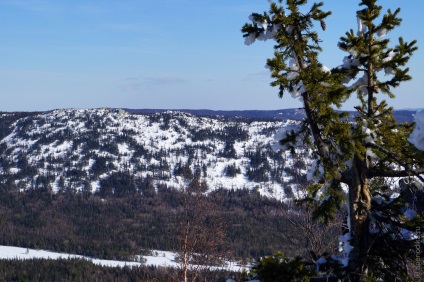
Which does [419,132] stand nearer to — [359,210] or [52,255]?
[359,210]

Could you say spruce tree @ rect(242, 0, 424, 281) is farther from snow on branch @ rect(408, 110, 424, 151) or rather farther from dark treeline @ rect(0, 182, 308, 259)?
dark treeline @ rect(0, 182, 308, 259)

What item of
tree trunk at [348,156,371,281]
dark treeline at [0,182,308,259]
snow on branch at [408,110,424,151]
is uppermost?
snow on branch at [408,110,424,151]

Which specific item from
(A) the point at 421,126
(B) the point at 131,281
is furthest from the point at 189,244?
(B) the point at 131,281

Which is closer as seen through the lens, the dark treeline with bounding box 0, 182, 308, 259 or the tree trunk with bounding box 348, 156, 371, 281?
the tree trunk with bounding box 348, 156, 371, 281

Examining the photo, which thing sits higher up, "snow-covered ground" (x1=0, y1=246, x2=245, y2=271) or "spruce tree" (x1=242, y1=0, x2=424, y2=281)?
"spruce tree" (x1=242, y1=0, x2=424, y2=281)

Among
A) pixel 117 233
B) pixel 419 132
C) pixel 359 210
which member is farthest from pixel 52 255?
pixel 419 132

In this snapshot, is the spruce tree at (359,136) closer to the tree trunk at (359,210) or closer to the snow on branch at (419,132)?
the tree trunk at (359,210)

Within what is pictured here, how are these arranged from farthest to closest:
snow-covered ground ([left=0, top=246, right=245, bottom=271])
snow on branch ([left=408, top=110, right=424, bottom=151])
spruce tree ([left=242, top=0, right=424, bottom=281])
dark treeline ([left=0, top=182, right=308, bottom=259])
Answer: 1. dark treeline ([left=0, top=182, right=308, bottom=259])
2. snow-covered ground ([left=0, top=246, right=245, bottom=271])
3. spruce tree ([left=242, top=0, right=424, bottom=281])
4. snow on branch ([left=408, top=110, right=424, bottom=151])

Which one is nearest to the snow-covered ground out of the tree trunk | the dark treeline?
the dark treeline
